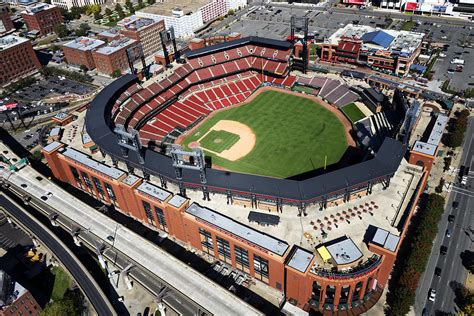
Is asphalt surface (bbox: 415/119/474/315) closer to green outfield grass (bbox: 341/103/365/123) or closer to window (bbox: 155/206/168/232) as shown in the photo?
green outfield grass (bbox: 341/103/365/123)

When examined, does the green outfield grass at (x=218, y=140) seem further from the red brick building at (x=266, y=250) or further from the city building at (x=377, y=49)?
the city building at (x=377, y=49)

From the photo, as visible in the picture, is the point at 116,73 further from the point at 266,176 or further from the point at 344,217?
the point at 344,217

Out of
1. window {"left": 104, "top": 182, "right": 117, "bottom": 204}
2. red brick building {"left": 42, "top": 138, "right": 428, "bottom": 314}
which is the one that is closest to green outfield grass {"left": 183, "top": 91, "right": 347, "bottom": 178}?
red brick building {"left": 42, "top": 138, "right": 428, "bottom": 314}

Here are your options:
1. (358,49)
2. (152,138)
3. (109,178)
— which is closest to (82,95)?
(152,138)

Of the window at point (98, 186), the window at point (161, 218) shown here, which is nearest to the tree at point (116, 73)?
the window at point (98, 186)

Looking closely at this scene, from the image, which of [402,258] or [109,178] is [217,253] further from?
[402,258]

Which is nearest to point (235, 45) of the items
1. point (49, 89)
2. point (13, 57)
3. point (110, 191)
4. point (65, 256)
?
point (110, 191)
